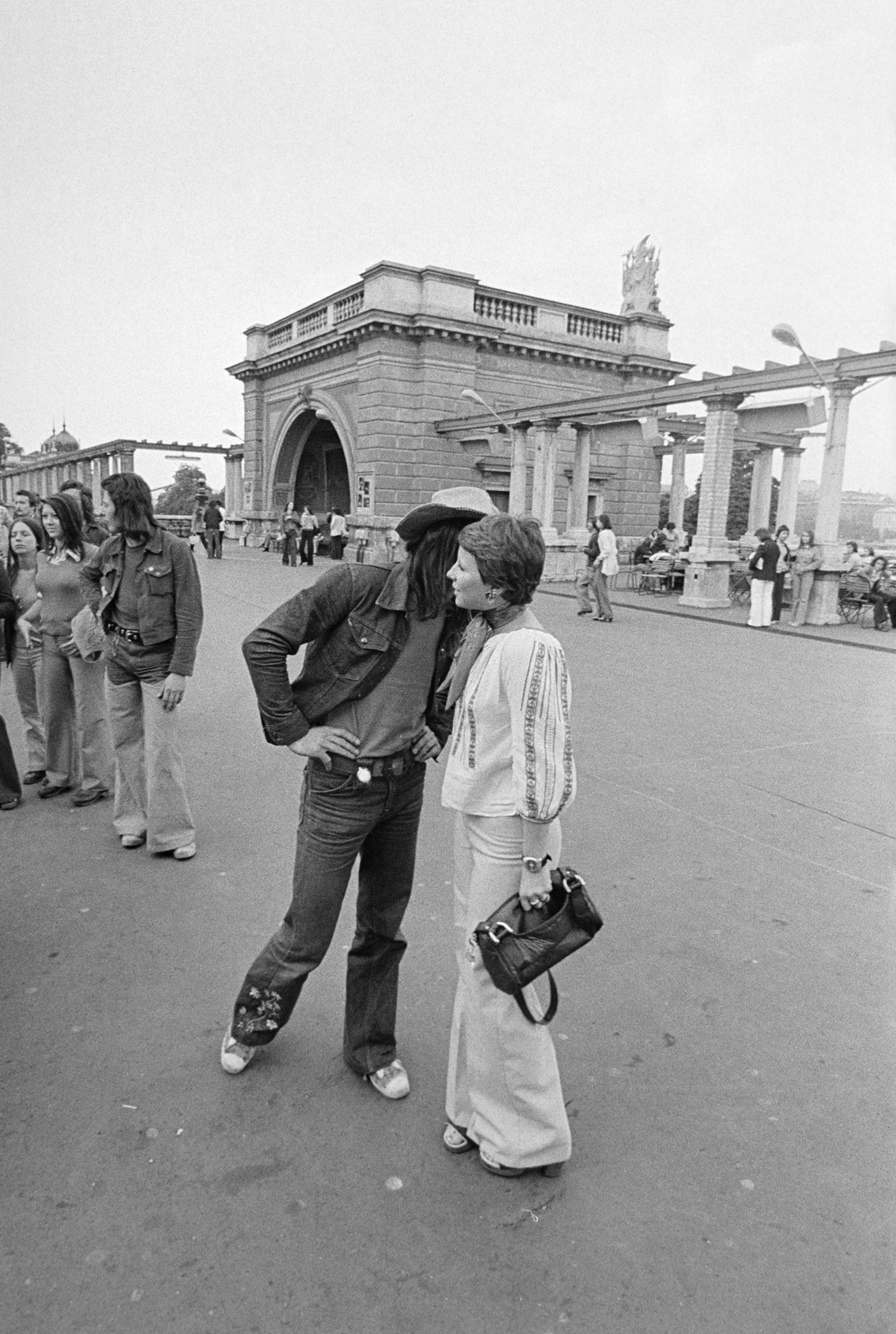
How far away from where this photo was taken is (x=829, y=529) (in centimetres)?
1625

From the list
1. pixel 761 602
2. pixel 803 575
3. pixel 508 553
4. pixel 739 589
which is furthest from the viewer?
pixel 739 589

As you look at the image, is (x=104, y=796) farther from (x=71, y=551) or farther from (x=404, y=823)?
(x=404, y=823)

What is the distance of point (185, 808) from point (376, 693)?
7.82 feet

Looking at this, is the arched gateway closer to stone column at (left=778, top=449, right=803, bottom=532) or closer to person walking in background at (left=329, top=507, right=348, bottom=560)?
person walking in background at (left=329, top=507, right=348, bottom=560)

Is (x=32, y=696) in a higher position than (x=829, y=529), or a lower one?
lower

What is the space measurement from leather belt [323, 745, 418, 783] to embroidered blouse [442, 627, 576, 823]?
291mm

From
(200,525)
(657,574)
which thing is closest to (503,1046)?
(657,574)

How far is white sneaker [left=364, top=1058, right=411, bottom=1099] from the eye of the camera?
2.92 metres

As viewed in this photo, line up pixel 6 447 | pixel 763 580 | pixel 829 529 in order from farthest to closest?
1. pixel 6 447
2. pixel 829 529
3. pixel 763 580

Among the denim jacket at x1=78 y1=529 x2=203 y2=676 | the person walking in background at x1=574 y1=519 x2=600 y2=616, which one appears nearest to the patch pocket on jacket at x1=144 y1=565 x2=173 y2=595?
the denim jacket at x1=78 y1=529 x2=203 y2=676

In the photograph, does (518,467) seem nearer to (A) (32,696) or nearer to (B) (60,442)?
(A) (32,696)

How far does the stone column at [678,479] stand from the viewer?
91.7 feet

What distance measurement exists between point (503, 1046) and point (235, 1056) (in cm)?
99

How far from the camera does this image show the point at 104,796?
224 inches
